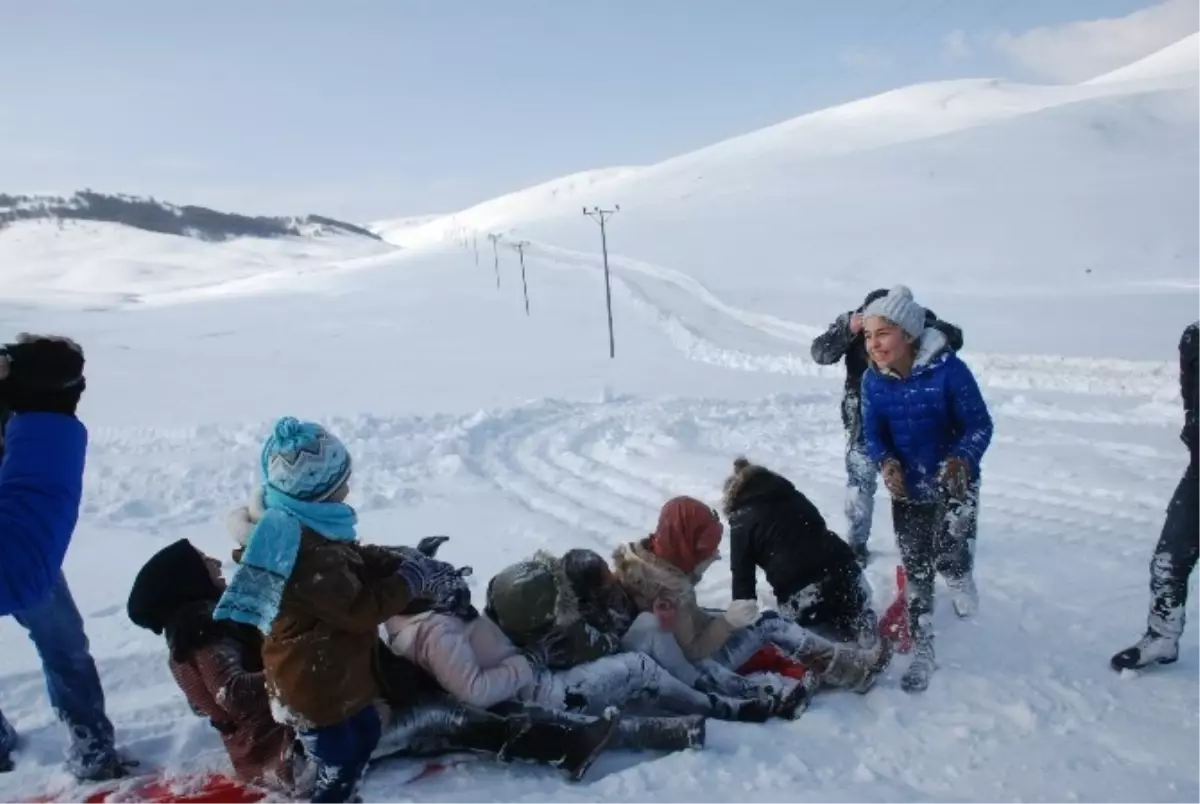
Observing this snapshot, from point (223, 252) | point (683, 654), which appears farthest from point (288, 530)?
point (223, 252)

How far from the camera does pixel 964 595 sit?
15.1 ft

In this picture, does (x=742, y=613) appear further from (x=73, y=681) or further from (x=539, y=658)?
(x=73, y=681)

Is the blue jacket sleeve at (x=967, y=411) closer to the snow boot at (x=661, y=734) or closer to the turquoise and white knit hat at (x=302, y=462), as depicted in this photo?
the snow boot at (x=661, y=734)

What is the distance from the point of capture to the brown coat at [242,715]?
314 cm

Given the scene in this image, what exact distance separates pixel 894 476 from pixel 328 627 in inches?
104

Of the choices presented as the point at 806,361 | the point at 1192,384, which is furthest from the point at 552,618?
the point at 806,361

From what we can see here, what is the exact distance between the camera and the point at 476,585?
566cm

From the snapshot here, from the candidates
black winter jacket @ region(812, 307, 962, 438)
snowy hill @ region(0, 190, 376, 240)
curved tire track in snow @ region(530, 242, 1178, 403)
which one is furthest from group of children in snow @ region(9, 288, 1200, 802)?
snowy hill @ region(0, 190, 376, 240)

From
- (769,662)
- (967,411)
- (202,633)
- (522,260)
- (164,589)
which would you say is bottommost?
(769,662)

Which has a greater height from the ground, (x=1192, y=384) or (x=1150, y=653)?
(x=1192, y=384)

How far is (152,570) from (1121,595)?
4.79 meters

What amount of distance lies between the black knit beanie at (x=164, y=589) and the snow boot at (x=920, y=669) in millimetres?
2908

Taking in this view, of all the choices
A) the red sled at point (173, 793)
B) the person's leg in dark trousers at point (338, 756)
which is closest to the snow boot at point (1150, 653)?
the person's leg in dark trousers at point (338, 756)

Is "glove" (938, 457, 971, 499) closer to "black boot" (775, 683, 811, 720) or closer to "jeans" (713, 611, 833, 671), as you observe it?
"jeans" (713, 611, 833, 671)
